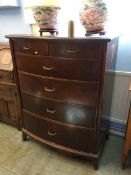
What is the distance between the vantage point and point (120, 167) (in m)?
1.55

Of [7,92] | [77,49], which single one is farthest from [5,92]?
[77,49]

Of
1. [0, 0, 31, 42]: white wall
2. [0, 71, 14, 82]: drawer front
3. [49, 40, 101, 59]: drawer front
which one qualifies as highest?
[0, 0, 31, 42]: white wall

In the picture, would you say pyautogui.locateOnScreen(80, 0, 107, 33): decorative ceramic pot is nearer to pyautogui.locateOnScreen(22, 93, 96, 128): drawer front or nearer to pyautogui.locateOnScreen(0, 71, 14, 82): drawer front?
pyautogui.locateOnScreen(22, 93, 96, 128): drawer front

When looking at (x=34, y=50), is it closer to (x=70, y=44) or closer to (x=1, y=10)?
(x=70, y=44)

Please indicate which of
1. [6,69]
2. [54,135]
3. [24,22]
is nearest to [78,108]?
[54,135]

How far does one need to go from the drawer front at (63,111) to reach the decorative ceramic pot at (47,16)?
613 millimetres

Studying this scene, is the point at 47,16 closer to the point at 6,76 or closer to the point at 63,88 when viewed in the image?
the point at 63,88

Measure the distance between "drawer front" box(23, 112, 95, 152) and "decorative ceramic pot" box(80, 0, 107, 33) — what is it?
809 millimetres

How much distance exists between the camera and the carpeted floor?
1513 mm

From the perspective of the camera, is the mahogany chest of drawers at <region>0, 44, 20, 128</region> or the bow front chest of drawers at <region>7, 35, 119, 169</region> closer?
the bow front chest of drawers at <region>7, 35, 119, 169</region>

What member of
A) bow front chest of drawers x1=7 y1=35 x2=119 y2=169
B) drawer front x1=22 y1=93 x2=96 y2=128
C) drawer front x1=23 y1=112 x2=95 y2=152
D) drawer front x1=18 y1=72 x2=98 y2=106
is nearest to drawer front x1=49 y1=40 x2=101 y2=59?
bow front chest of drawers x1=7 y1=35 x2=119 y2=169

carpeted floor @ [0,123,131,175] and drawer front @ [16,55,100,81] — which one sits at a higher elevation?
drawer front @ [16,55,100,81]

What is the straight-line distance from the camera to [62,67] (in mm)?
1266

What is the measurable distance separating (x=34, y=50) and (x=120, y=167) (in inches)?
48.9
